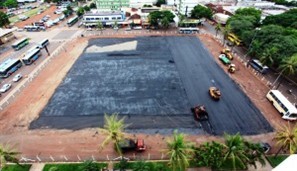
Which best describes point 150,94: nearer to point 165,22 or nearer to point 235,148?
point 235,148

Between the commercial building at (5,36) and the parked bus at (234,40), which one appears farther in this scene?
the commercial building at (5,36)

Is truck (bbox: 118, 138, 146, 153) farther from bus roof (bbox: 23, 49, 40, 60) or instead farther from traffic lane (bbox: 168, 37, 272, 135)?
bus roof (bbox: 23, 49, 40, 60)

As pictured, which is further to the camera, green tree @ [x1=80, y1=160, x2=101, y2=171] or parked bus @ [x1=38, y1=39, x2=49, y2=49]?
parked bus @ [x1=38, y1=39, x2=49, y2=49]

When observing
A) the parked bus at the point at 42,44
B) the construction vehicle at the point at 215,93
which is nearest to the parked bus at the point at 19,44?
the parked bus at the point at 42,44

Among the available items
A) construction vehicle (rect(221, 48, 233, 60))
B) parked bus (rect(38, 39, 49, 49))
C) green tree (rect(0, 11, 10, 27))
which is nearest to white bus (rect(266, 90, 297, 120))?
construction vehicle (rect(221, 48, 233, 60))

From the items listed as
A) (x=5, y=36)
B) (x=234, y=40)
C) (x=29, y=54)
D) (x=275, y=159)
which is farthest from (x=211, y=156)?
(x=5, y=36)

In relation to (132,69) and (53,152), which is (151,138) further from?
(132,69)

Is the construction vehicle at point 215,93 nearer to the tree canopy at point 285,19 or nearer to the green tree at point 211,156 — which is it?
the green tree at point 211,156
